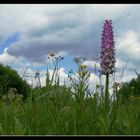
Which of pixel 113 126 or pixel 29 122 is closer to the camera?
pixel 113 126

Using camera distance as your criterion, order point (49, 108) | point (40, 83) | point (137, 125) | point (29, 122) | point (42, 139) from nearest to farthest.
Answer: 1. point (42, 139)
2. point (137, 125)
3. point (29, 122)
4. point (49, 108)
5. point (40, 83)

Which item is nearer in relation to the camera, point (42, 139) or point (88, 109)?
point (42, 139)

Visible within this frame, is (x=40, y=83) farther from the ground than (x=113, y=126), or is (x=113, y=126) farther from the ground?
(x=40, y=83)

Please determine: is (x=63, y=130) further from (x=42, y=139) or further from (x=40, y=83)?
(x=42, y=139)

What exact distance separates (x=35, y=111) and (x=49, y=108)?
0.17m

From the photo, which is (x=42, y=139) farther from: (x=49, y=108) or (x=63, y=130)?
(x=49, y=108)

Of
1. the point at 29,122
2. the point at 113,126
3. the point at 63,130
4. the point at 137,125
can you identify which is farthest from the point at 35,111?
the point at 137,125

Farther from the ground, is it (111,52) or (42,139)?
(111,52)

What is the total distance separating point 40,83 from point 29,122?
1.58 feet

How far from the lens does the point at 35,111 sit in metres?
2.74

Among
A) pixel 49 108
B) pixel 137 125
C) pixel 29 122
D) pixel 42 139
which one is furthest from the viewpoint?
pixel 49 108

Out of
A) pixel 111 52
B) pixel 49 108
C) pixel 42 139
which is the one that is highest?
pixel 111 52

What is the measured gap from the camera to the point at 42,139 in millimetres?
1399

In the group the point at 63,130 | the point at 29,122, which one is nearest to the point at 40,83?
the point at 29,122
